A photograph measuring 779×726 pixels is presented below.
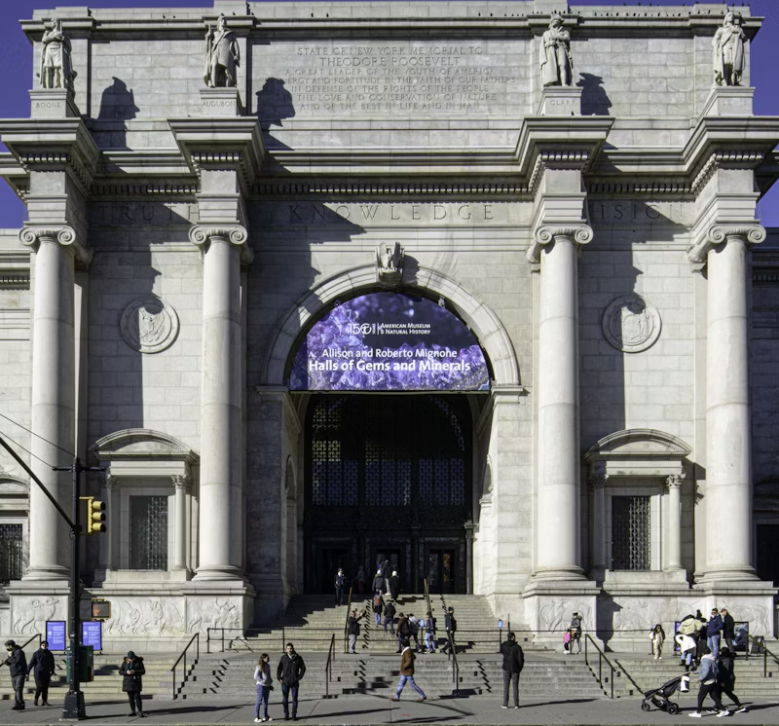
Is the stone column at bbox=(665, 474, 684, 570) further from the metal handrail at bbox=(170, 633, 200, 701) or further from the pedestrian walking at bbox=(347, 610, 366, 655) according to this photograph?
the metal handrail at bbox=(170, 633, 200, 701)

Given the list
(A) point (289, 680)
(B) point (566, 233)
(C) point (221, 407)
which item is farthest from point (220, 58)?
(A) point (289, 680)

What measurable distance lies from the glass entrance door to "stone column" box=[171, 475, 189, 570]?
11757 millimetres

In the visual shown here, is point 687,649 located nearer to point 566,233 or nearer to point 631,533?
point 631,533

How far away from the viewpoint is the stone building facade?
42656 mm

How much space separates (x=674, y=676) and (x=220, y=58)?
21692 mm

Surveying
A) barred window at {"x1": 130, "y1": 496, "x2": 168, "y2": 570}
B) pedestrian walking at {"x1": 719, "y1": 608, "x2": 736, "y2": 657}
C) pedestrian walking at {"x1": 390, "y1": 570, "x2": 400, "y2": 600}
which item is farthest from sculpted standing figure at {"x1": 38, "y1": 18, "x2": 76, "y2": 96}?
pedestrian walking at {"x1": 719, "y1": 608, "x2": 736, "y2": 657}

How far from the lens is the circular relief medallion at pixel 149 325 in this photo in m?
44.9

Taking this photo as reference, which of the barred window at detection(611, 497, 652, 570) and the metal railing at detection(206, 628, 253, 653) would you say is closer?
the metal railing at detection(206, 628, 253, 653)

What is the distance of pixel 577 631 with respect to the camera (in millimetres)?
40469

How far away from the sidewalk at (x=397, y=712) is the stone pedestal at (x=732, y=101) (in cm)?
1737

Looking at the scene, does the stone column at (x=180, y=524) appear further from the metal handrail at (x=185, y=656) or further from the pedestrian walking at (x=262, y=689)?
the pedestrian walking at (x=262, y=689)

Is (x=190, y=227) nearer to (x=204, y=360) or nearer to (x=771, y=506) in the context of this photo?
(x=204, y=360)

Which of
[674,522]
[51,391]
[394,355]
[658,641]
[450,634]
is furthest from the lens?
[394,355]

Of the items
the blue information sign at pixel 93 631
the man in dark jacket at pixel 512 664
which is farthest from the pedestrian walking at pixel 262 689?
the blue information sign at pixel 93 631
